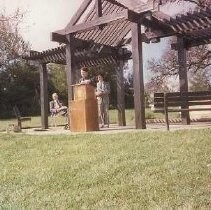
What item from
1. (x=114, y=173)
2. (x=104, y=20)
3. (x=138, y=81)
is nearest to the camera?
(x=114, y=173)

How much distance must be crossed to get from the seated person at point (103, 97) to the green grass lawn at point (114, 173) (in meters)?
4.54

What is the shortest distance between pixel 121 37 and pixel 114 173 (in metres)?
11.0

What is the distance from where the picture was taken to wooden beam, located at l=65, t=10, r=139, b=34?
12211mm

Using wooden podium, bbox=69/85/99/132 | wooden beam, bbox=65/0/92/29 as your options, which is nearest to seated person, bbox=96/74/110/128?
wooden podium, bbox=69/85/99/132

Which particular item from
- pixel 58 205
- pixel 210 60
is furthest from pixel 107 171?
pixel 210 60

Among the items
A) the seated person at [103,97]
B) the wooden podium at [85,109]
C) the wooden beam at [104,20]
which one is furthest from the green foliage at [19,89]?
the wooden podium at [85,109]

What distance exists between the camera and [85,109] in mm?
13148

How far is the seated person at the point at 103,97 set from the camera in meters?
14.8

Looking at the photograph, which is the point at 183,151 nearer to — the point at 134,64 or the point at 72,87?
the point at 134,64

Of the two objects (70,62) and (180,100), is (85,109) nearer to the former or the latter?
(70,62)

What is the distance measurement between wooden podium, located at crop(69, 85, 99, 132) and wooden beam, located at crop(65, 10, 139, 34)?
5.66 ft

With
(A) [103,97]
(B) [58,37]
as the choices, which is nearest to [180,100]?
(A) [103,97]

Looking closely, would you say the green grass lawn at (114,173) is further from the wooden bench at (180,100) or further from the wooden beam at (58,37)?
the wooden beam at (58,37)

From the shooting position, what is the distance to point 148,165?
7.27m
